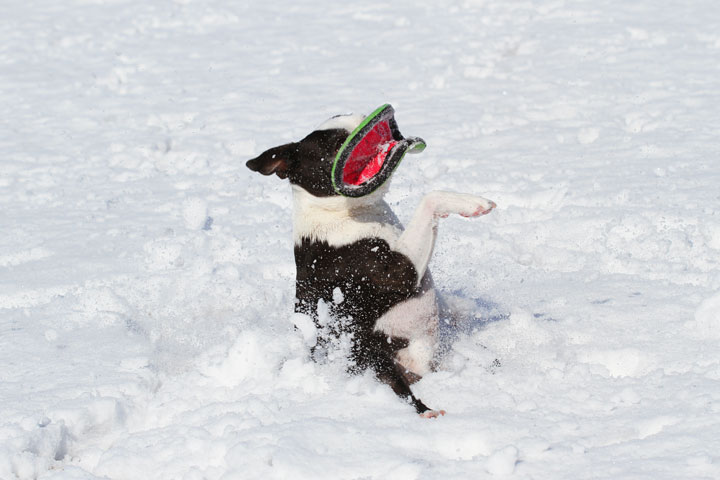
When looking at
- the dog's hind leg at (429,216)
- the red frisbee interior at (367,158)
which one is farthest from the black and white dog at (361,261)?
the red frisbee interior at (367,158)

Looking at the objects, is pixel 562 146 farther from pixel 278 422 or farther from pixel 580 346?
pixel 278 422

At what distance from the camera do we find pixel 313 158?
3.57m

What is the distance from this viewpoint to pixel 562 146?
689 centimetres

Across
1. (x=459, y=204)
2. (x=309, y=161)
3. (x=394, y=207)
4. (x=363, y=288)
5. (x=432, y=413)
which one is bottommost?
(x=394, y=207)

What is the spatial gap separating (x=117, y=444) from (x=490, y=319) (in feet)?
6.45

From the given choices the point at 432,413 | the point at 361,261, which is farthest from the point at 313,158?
the point at 432,413

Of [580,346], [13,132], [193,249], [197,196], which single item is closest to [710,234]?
[580,346]

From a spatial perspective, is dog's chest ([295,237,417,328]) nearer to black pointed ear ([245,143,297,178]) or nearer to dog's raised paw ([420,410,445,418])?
black pointed ear ([245,143,297,178])

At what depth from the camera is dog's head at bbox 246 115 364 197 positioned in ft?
11.6

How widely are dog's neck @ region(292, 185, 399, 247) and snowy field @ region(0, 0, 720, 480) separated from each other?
1.69 ft

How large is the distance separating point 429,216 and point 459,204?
0.45ft

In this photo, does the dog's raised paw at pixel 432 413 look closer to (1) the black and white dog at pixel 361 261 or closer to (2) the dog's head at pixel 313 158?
(1) the black and white dog at pixel 361 261

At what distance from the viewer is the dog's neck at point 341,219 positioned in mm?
3557

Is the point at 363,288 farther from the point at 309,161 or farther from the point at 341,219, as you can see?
the point at 309,161
